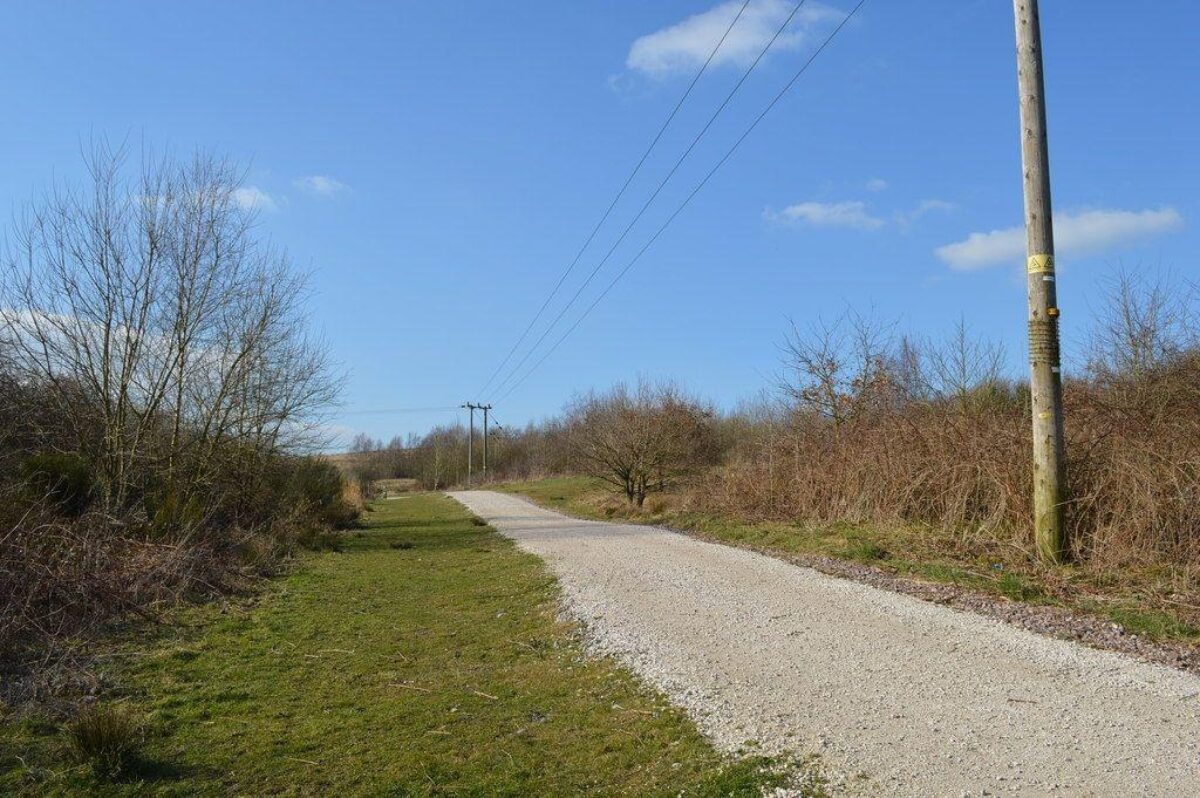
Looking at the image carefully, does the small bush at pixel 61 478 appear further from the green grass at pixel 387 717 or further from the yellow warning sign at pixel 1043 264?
the yellow warning sign at pixel 1043 264

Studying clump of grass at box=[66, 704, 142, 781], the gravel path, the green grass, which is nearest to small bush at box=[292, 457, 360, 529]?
the green grass

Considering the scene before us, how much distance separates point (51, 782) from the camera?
4.87 metres

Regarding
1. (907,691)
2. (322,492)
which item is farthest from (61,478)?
(322,492)

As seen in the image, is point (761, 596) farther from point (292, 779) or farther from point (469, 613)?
point (292, 779)

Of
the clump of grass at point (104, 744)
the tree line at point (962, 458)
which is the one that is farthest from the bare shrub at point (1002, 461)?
the clump of grass at point (104, 744)

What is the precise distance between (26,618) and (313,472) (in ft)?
61.9

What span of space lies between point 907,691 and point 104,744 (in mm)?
5348

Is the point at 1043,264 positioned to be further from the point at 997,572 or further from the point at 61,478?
the point at 61,478

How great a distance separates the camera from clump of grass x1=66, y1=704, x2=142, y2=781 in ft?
16.3

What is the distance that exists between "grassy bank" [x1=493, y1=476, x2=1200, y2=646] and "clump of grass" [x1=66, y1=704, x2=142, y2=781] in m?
7.52

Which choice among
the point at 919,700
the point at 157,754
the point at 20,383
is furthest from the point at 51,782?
the point at 20,383

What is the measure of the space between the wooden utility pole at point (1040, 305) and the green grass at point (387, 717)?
5502mm

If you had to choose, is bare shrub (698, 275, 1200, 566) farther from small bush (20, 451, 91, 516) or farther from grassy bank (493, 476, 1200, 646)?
small bush (20, 451, 91, 516)

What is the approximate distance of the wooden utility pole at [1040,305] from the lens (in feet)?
29.2
